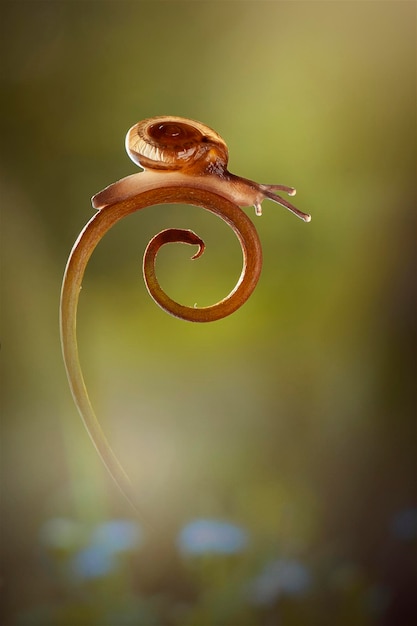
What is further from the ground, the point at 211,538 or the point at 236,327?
the point at 236,327

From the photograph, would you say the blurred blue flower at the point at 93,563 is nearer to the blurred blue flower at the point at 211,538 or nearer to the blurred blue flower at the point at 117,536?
the blurred blue flower at the point at 117,536

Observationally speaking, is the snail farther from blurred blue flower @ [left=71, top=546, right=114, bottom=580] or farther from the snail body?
blurred blue flower @ [left=71, top=546, right=114, bottom=580]

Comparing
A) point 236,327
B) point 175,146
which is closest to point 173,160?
point 175,146

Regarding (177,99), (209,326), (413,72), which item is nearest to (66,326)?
(209,326)

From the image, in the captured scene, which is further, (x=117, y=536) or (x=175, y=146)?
(x=117, y=536)

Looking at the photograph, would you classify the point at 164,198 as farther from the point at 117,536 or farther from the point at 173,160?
the point at 117,536

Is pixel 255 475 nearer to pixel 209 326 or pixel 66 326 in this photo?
pixel 209 326

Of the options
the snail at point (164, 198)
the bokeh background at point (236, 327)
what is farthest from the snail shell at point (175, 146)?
the bokeh background at point (236, 327)

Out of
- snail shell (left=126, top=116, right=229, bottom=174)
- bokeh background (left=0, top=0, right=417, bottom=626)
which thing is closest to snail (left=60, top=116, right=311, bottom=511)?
snail shell (left=126, top=116, right=229, bottom=174)
